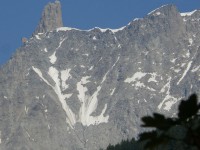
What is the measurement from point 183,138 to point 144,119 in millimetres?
564

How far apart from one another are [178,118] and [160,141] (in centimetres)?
41

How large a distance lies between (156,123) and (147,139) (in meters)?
0.36

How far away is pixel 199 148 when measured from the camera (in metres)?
11.6

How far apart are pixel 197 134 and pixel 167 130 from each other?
466 millimetres

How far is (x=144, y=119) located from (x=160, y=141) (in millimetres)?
342

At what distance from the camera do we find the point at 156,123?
1193cm

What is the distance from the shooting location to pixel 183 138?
38.7ft

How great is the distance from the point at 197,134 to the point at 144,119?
0.69m

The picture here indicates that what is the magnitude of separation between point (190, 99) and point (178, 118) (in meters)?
0.31

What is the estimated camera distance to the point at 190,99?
11.9 m

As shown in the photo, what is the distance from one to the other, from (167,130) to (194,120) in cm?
37

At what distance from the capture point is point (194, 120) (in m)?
11.8
